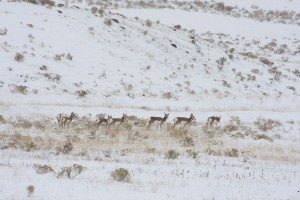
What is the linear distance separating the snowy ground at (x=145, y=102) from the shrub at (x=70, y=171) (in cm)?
14

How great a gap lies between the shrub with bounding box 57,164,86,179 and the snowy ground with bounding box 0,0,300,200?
0.14 meters

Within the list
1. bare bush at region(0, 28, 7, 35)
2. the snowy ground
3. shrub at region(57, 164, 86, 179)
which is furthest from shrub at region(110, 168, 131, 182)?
bare bush at region(0, 28, 7, 35)

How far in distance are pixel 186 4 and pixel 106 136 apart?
45817 millimetres

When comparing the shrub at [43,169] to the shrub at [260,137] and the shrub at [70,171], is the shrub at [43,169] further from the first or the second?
the shrub at [260,137]

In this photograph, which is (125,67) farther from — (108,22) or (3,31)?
(3,31)

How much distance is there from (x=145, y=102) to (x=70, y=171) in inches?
694

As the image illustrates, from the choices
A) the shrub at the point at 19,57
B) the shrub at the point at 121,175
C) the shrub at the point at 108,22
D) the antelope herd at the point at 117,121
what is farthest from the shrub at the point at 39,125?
the shrub at the point at 108,22

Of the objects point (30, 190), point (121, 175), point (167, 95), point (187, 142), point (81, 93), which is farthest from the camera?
point (167, 95)

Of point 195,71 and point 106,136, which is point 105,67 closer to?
point 195,71

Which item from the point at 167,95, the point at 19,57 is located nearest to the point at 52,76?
the point at 19,57

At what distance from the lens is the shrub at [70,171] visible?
10.4 m

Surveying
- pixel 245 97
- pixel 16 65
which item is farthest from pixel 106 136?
pixel 245 97

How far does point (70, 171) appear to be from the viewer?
10.5 metres

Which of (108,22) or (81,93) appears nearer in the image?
(81,93)
